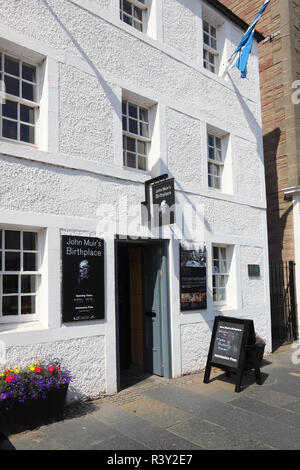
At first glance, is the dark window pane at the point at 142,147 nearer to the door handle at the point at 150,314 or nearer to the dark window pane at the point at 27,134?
the dark window pane at the point at 27,134

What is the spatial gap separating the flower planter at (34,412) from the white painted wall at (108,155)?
0.57 meters

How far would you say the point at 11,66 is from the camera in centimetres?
575

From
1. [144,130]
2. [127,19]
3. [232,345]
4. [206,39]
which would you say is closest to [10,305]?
[232,345]

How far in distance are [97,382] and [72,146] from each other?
12.3 feet

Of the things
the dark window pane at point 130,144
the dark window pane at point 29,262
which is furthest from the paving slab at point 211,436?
the dark window pane at point 130,144

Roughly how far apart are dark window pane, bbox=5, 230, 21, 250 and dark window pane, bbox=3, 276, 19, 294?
0.43 meters

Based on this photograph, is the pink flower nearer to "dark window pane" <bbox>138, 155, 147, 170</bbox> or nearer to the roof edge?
"dark window pane" <bbox>138, 155, 147, 170</bbox>

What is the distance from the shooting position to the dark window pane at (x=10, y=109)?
564 centimetres

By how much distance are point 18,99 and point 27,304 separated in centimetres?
308

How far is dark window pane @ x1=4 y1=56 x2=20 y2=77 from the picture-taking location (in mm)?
5699

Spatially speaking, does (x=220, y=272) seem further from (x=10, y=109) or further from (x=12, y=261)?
(x=10, y=109)

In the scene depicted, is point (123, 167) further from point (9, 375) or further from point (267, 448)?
point (267, 448)

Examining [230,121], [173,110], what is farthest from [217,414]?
[230,121]

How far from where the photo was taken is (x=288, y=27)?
11.5m
